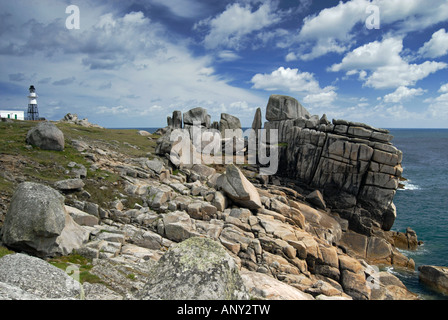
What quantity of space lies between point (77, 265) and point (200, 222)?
12.0 meters

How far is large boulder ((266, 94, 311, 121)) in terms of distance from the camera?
61481 millimetres

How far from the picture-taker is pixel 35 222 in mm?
14930

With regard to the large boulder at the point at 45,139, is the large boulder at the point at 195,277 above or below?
below

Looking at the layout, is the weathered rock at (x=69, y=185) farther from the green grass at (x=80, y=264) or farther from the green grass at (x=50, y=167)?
the green grass at (x=80, y=264)

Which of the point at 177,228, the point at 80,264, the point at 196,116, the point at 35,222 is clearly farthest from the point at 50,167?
the point at 196,116

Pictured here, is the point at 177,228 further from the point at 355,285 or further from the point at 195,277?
the point at 355,285

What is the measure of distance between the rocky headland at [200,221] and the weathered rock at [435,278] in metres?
3.56

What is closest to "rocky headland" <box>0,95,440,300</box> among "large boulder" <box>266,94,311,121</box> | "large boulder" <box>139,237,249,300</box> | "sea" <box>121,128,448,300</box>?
"large boulder" <box>139,237,249,300</box>

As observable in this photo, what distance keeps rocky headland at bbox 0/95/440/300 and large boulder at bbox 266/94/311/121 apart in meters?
3.37

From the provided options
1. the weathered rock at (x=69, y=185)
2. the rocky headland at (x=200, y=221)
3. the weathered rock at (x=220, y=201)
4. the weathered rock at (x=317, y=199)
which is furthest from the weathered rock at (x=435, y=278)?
the weathered rock at (x=69, y=185)

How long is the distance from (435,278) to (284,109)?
133 feet

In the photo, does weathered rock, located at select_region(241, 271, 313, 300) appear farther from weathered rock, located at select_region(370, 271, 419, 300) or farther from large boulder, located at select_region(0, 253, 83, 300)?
weathered rock, located at select_region(370, 271, 419, 300)

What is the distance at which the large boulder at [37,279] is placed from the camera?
31.9 ft

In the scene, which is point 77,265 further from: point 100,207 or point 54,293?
point 100,207
